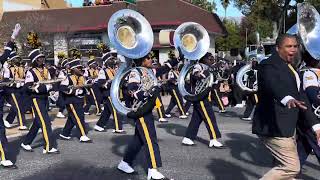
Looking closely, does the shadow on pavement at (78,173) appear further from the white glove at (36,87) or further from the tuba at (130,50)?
the white glove at (36,87)

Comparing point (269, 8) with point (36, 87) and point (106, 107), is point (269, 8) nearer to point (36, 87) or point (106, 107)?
point (106, 107)

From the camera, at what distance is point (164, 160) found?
808cm

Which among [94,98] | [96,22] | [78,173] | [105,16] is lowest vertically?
[78,173]

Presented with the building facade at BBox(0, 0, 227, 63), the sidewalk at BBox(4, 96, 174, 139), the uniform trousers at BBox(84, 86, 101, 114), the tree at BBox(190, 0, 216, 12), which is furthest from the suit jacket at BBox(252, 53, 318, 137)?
the tree at BBox(190, 0, 216, 12)

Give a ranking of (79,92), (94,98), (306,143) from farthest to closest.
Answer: (94,98), (79,92), (306,143)

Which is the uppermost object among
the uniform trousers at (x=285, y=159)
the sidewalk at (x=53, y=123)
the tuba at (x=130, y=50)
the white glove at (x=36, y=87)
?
the tuba at (x=130, y=50)

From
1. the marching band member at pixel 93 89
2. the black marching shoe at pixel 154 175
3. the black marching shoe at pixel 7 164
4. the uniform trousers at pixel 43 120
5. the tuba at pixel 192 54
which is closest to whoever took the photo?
the black marching shoe at pixel 154 175

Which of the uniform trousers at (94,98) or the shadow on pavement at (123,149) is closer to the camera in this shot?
the shadow on pavement at (123,149)

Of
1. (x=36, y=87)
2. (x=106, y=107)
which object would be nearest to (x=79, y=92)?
(x=36, y=87)

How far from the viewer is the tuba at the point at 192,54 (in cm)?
931

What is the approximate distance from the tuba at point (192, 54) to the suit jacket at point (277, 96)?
4.07 meters

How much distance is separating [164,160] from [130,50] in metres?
→ 2.00

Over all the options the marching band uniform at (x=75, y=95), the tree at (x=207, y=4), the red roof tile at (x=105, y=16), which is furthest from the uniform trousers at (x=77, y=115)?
the tree at (x=207, y=4)

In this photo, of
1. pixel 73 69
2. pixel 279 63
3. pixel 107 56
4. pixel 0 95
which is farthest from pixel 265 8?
pixel 279 63
